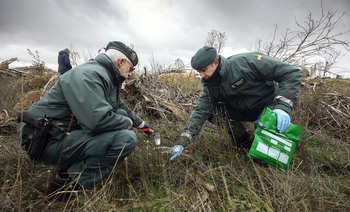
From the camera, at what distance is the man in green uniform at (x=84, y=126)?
5.43 feet

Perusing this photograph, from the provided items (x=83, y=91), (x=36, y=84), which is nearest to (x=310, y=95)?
(x=83, y=91)

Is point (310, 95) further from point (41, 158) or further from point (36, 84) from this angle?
point (36, 84)

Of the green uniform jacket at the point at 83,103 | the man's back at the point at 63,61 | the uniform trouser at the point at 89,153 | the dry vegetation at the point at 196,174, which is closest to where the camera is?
the dry vegetation at the point at 196,174

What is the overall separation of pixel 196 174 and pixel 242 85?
134 centimetres

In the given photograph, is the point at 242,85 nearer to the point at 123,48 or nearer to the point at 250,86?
the point at 250,86

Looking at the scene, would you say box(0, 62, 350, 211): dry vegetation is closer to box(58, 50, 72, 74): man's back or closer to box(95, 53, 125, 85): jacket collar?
box(95, 53, 125, 85): jacket collar

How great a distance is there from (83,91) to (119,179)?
3.23 feet

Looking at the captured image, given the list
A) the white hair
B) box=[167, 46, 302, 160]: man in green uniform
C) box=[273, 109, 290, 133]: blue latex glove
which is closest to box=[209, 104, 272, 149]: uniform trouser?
box=[167, 46, 302, 160]: man in green uniform

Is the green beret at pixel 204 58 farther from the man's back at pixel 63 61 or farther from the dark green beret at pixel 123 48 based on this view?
the man's back at pixel 63 61

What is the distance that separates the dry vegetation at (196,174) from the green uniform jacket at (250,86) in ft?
→ 1.15

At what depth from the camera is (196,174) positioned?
191 cm

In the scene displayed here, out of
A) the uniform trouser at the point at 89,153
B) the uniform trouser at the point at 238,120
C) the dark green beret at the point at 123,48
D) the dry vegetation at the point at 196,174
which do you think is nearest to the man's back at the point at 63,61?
the dry vegetation at the point at 196,174

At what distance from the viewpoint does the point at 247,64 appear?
2359mm

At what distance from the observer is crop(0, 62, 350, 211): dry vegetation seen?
1398 millimetres
